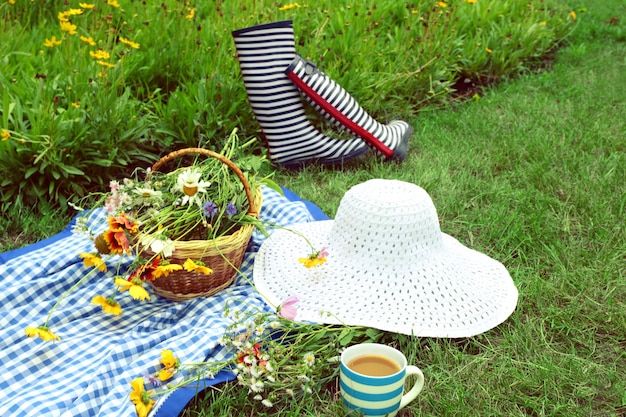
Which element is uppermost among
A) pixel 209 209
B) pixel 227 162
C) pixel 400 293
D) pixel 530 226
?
pixel 227 162

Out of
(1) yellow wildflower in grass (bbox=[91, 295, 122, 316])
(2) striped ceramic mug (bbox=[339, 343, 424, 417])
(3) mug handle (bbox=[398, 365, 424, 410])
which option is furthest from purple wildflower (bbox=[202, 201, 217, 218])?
(3) mug handle (bbox=[398, 365, 424, 410])

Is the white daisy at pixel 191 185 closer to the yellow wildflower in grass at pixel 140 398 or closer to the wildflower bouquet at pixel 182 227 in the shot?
the wildflower bouquet at pixel 182 227

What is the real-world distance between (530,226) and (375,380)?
1.23m

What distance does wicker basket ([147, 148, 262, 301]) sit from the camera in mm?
1813

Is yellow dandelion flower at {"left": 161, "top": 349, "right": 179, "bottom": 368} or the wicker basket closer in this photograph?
yellow dandelion flower at {"left": 161, "top": 349, "right": 179, "bottom": 368}

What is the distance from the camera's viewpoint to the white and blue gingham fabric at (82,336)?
5.20 feet

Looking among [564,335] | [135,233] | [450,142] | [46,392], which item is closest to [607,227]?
[564,335]

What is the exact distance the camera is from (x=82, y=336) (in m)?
1.83

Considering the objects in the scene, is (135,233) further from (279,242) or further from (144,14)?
A: (144,14)

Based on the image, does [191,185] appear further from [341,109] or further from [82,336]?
[341,109]

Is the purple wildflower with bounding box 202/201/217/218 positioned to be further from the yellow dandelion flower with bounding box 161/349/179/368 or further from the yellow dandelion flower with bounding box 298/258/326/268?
the yellow dandelion flower with bounding box 161/349/179/368

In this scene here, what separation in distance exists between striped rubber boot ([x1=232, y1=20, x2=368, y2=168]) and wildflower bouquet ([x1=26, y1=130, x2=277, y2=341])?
826mm

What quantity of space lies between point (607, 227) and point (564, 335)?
71 cm

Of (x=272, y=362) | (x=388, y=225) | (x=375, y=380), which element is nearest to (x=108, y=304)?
(x=272, y=362)
